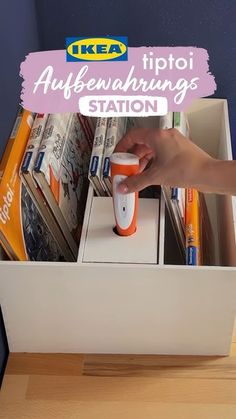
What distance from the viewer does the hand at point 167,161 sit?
2.89 feet

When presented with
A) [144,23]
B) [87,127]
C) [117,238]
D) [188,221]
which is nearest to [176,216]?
[188,221]

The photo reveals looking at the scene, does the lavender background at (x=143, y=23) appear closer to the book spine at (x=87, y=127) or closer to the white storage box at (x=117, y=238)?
the book spine at (x=87, y=127)

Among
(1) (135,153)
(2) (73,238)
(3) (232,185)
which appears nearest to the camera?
(3) (232,185)

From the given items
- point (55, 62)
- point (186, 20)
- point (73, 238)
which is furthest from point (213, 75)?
point (73, 238)

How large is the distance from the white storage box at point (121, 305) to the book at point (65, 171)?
0.19 feet

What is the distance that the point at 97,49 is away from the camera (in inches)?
47.0

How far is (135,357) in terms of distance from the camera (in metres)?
1.06

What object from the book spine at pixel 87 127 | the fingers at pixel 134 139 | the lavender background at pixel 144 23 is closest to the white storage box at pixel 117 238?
the fingers at pixel 134 139

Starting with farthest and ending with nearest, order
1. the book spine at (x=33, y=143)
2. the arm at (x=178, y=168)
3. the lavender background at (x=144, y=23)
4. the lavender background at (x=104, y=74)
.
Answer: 1. the lavender background at (x=144, y=23)
2. the lavender background at (x=104, y=74)
3. the book spine at (x=33, y=143)
4. the arm at (x=178, y=168)

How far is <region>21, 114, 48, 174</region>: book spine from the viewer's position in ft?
3.19

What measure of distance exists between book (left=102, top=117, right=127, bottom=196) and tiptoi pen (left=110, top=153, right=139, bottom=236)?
10cm

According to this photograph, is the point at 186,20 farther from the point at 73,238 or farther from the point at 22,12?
the point at 73,238

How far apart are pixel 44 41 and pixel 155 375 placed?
2.48 ft

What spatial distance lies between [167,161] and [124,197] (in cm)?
9
